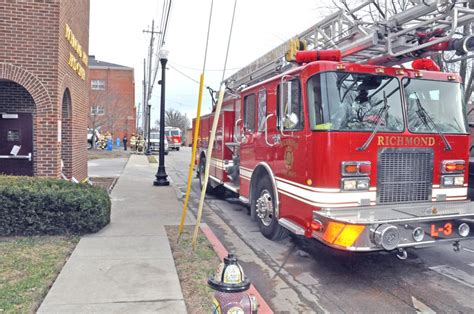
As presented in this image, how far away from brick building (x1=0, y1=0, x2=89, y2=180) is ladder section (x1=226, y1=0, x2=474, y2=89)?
4.29m

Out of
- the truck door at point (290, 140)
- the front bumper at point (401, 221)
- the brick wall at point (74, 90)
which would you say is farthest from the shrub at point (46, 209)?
the front bumper at point (401, 221)

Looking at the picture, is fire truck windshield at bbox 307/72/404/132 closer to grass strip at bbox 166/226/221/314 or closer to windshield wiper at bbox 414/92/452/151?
windshield wiper at bbox 414/92/452/151

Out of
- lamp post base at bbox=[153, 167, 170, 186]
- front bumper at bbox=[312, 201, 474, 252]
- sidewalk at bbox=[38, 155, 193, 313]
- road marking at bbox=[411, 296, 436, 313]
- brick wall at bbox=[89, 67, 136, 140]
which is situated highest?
brick wall at bbox=[89, 67, 136, 140]

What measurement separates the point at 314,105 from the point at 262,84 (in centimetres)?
190

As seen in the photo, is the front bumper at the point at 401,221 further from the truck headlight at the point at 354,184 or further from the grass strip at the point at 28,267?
the grass strip at the point at 28,267

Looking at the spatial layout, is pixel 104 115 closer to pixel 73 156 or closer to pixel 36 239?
pixel 73 156

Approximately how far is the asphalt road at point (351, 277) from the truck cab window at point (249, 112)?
1.93 meters

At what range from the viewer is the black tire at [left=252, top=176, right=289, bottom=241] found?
21.0 ft

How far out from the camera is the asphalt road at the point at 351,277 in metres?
4.40

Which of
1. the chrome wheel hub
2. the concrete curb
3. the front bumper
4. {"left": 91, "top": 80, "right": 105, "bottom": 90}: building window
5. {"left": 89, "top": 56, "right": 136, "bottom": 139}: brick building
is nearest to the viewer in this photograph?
the concrete curb

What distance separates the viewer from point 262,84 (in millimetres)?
6918

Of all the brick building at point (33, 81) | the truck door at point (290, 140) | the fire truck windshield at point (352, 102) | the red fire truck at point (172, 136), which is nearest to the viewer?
the fire truck windshield at point (352, 102)

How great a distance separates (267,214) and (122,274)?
2.63 metres

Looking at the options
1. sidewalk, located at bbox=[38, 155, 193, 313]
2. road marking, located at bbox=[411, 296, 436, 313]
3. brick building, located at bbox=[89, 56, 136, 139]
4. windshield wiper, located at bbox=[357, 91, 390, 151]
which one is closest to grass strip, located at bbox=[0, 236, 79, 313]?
sidewalk, located at bbox=[38, 155, 193, 313]
